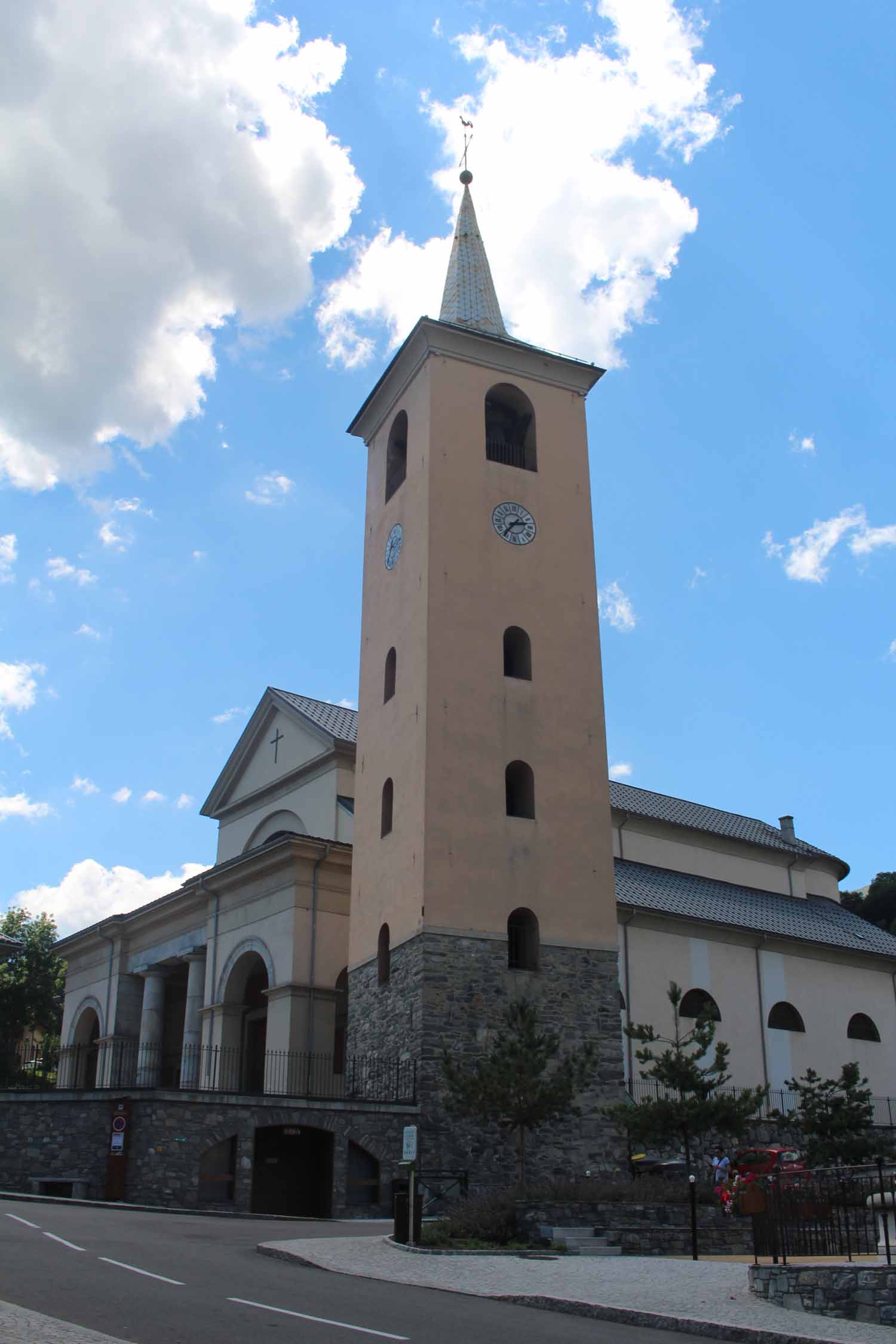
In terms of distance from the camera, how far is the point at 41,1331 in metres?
8.41

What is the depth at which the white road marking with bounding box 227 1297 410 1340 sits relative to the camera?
9.64 meters

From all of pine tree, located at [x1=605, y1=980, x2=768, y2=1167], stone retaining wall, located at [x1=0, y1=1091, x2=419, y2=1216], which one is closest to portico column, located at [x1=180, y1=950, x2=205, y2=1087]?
stone retaining wall, located at [x1=0, y1=1091, x2=419, y2=1216]

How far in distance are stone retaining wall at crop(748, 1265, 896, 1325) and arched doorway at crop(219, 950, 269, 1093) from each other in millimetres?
20544

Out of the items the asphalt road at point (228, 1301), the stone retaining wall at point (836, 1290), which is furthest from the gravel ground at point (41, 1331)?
the stone retaining wall at point (836, 1290)

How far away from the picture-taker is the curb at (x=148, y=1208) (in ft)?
72.3

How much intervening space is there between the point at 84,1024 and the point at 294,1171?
2084 cm

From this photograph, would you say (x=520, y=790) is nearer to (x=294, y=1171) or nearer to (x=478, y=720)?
(x=478, y=720)

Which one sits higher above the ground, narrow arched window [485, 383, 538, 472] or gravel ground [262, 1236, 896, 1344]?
narrow arched window [485, 383, 538, 472]

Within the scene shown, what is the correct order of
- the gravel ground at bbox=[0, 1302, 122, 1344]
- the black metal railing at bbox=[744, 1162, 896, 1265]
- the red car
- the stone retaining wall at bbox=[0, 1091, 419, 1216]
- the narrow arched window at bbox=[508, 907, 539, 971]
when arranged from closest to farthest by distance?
1. the gravel ground at bbox=[0, 1302, 122, 1344]
2. the black metal railing at bbox=[744, 1162, 896, 1265]
3. the stone retaining wall at bbox=[0, 1091, 419, 1216]
4. the red car
5. the narrow arched window at bbox=[508, 907, 539, 971]

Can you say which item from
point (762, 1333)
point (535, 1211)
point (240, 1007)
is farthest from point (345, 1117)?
point (762, 1333)

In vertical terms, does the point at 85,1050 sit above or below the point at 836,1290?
above

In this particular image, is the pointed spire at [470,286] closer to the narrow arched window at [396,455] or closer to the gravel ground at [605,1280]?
the narrow arched window at [396,455]

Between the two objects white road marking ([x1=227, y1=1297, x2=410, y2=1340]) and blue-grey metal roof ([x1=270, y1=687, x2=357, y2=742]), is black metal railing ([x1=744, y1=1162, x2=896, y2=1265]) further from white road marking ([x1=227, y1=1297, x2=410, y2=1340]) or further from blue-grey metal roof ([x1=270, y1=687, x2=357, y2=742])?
blue-grey metal roof ([x1=270, y1=687, x2=357, y2=742])

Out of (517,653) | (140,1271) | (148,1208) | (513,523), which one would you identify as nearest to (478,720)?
(517,653)
